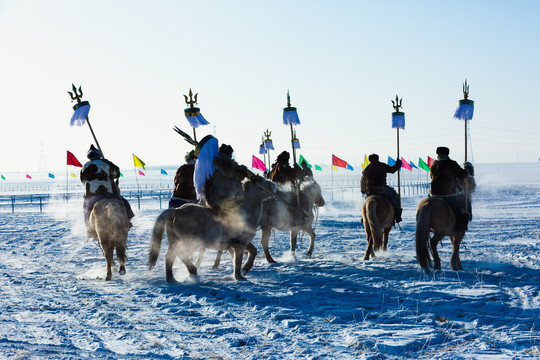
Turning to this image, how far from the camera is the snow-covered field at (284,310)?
4.80 metres

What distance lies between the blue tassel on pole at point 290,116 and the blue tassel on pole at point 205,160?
15.6 ft

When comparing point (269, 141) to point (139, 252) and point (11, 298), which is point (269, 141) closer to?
point (139, 252)

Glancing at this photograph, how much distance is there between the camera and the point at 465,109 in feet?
33.7

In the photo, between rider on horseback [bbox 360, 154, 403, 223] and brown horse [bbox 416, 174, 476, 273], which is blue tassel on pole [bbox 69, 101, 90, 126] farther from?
brown horse [bbox 416, 174, 476, 273]

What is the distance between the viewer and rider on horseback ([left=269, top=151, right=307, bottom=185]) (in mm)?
11147

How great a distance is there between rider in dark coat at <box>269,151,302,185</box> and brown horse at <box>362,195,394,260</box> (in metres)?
1.81

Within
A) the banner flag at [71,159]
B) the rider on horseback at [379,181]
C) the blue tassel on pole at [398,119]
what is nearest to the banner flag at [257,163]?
the banner flag at [71,159]

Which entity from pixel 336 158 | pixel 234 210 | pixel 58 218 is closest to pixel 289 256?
pixel 234 210

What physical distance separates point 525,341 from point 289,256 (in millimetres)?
6752

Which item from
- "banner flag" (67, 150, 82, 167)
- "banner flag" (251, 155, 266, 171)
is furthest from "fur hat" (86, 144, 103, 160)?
"banner flag" (251, 155, 266, 171)

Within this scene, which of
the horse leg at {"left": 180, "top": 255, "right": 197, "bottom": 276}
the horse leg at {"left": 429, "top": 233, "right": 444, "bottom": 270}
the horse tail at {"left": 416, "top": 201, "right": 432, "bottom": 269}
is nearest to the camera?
the horse leg at {"left": 180, "top": 255, "right": 197, "bottom": 276}

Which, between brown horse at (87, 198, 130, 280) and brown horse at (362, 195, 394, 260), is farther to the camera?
brown horse at (362, 195, 394, 260)

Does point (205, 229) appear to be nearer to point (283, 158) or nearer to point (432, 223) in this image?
point (432, 223)

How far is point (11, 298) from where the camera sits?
727cm
